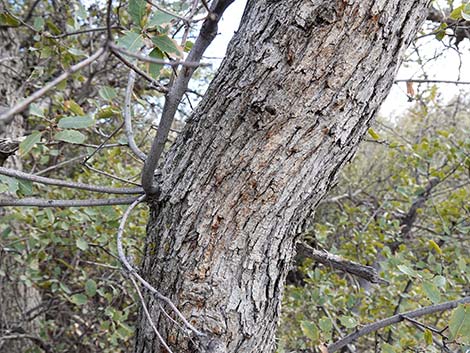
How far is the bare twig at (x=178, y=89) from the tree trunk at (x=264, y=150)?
7 cm

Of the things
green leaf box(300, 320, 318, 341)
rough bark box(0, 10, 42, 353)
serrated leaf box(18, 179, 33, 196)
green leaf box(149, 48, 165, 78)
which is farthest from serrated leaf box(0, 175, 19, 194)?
rough bark box(0, 10, 42, 353)

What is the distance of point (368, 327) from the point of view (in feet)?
4.25

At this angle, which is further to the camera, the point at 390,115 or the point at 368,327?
the point at 390,115

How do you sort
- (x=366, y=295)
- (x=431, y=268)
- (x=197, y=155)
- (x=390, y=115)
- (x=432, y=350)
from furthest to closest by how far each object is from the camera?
(x=390, y=115) < (x=431, y=268) < (x=366, y=295) < (x=432, y=350) < (x=197, y=155)

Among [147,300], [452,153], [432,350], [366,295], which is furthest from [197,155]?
[452,153]

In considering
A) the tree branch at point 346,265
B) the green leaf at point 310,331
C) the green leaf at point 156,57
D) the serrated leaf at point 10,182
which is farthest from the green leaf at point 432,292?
the serrated leaf at point 10,182

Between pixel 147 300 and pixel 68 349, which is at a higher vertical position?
pixel 147 300

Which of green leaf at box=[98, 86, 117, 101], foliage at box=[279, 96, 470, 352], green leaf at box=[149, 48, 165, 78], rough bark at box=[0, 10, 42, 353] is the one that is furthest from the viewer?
rough bark at box=[0, 10, 42, 353]

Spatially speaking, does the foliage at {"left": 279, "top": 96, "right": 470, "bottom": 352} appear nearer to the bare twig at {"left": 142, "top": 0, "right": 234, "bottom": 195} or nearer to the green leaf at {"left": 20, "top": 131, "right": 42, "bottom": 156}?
the bare twig at {"left": 142, "top": 0, "right": 234, "bottom": 195}

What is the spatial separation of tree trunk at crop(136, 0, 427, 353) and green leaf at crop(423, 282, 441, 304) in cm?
54

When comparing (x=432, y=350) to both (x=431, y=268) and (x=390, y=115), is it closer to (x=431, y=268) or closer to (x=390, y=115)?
(x=431, y=268)

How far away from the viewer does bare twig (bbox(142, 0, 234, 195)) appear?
73cm

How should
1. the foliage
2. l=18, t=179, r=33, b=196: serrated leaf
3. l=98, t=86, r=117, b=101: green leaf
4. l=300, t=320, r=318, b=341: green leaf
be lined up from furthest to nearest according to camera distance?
the foliage
l=300, t=320, r=318, b=341: green leaf
l=98, t=86, r=117, b=101: green leaf
l=18, t=179, r=33, b=196: serrated leaf

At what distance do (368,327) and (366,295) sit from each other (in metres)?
0.73
